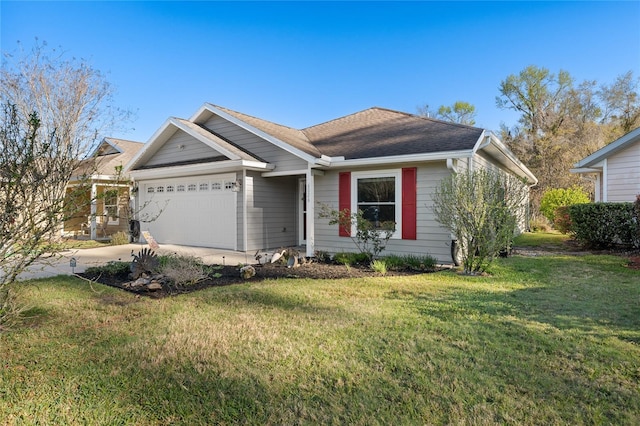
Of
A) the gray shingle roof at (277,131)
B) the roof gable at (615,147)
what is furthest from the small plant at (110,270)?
the roof gable at (615,147)

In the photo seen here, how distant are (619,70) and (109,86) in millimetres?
33913

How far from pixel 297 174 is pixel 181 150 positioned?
14.5 feet

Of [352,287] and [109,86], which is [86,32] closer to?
[109,86]

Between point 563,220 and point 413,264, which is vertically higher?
point 563,220

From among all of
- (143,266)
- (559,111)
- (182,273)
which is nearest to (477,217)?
(182,273)

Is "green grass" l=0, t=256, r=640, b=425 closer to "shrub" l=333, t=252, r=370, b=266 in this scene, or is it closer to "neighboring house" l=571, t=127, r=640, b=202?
"shrub" l=333, t=252, r=370, b=266

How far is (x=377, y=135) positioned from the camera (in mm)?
10852

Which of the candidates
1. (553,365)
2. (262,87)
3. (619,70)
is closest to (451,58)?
(262,87)

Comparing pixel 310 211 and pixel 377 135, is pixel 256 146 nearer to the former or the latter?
pixel 310 211

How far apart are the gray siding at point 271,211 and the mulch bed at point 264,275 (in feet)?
9.03

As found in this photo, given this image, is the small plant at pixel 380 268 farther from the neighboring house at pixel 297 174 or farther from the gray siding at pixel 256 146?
the gray siding at pixel 256 146

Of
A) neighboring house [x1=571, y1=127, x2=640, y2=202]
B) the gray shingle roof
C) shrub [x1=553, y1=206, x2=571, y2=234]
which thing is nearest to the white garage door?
the gray shingle roof

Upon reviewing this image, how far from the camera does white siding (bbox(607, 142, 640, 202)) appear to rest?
417 inches

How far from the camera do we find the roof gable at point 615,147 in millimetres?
10250
